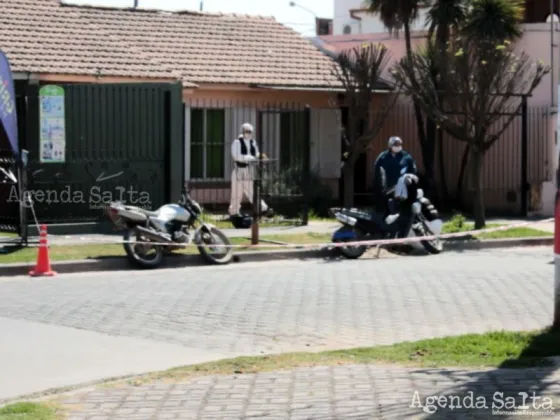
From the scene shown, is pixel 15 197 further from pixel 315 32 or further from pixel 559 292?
pixel 315 32

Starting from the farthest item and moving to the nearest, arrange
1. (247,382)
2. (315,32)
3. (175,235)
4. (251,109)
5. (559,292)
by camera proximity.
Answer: (315,32), (251,109), (175,235), (559,292), (247,382)

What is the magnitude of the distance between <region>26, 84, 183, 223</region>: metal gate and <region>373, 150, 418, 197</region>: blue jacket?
156 inches

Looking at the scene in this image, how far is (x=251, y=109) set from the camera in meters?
26.8

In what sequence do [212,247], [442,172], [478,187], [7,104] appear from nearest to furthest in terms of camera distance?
1. [212,247]
2. [7,104]
3. [478,187]
4. [442,172]

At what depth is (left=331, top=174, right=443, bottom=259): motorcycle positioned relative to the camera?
61.1ft

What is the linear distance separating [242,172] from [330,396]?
1442 cm

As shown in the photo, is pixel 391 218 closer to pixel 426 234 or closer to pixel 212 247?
pixel 426 234

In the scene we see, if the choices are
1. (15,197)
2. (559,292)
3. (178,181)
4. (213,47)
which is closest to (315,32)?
(213,47)

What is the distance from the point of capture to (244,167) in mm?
22016

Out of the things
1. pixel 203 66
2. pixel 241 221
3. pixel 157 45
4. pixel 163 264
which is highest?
pixel 157 45

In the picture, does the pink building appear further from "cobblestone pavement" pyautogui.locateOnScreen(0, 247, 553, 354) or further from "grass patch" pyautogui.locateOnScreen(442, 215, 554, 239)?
"cobblestone pavement" pyautogui.locateOnScreen(0, 247, 553, 354)

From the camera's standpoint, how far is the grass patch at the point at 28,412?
7465mm

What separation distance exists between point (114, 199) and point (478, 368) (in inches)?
520

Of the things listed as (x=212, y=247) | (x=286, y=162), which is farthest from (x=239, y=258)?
(x=286, y=162)
